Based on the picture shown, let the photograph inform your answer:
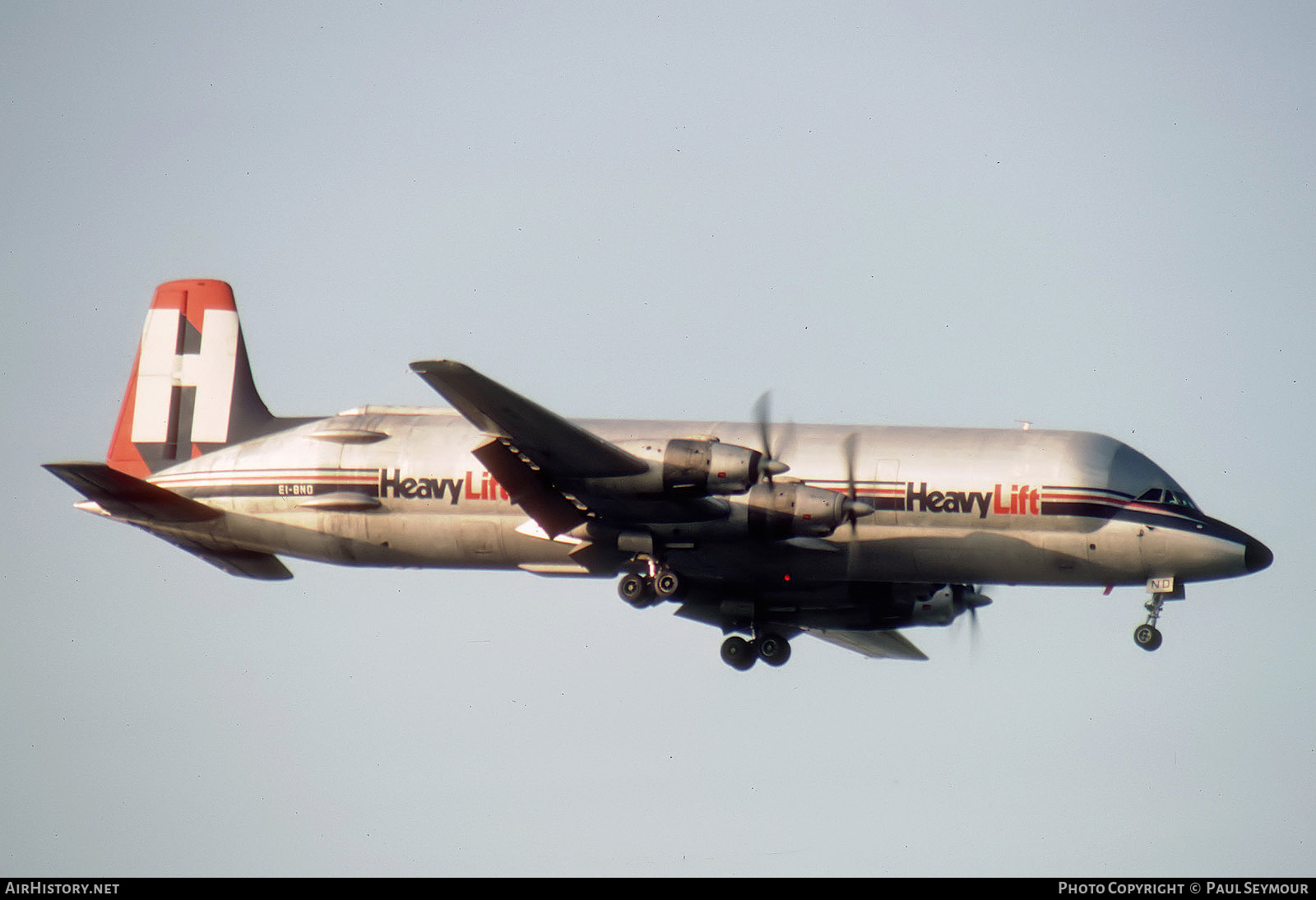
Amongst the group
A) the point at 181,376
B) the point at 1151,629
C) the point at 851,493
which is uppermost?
the point at 181,376

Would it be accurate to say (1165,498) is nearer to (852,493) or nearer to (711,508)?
(852,493)

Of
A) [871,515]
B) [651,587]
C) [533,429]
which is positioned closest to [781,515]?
[871,515]

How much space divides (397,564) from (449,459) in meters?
3.04

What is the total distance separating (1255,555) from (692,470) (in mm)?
12809

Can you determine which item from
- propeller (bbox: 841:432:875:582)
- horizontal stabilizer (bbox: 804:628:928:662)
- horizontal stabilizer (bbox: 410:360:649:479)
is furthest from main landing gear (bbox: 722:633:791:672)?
horizontal stabilizer (bbox: 410:360:649:479)

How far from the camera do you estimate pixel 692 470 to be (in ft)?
120

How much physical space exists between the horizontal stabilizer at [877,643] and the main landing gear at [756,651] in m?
2.84

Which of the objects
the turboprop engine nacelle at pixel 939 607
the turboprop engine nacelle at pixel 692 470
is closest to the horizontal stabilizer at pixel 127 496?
the turboprop engine nacelle at pixel 692 470

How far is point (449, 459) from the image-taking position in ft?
136

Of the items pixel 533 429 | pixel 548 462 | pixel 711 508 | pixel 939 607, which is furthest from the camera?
pixel 939 607

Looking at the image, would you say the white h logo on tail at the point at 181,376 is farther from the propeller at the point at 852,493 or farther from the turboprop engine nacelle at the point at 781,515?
the propeller at the point at 852,493
